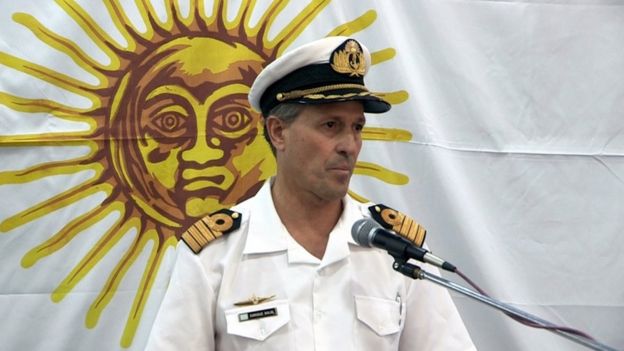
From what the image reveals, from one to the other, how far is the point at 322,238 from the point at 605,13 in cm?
105

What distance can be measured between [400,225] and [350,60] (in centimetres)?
37

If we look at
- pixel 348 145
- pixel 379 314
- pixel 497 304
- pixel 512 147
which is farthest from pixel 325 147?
pixel 512 147

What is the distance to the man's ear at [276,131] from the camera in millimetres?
1494

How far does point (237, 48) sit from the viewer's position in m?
1.82

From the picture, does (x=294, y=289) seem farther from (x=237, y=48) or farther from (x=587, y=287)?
(x=587, y=287)

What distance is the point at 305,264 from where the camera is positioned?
1.44 m

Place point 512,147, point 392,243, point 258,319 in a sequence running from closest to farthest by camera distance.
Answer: point 392,243 < point 258,319 < point 512,147

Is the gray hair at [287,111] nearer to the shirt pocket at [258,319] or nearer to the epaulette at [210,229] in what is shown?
the epaulette at [210,229]

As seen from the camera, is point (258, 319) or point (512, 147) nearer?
point (258, 319)

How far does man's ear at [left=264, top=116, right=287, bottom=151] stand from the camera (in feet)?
4.90

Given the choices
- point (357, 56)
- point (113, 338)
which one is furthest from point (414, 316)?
point (113, 338)

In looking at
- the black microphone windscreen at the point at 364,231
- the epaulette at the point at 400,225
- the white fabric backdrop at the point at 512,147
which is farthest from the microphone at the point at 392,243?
the white fabric backdrop at the point at 512,147

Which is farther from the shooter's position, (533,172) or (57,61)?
(533,172)

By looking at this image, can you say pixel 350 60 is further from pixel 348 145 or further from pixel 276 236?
pixel 276 236
